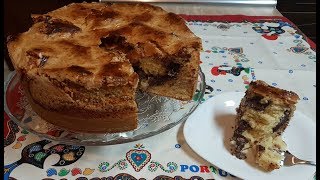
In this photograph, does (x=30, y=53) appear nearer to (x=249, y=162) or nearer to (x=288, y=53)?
(x=249, y=162)

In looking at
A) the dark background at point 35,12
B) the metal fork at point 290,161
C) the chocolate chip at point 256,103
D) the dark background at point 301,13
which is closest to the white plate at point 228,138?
the metal fork at point 290,161

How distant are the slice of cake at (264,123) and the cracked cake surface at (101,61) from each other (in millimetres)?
204

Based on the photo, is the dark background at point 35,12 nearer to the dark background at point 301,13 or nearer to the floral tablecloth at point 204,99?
the dark background at point 301,13

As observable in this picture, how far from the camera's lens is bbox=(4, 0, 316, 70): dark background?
1723mm

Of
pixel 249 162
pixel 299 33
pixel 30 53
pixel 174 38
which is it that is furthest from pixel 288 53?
pixel 30 53

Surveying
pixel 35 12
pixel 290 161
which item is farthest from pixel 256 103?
pixel 35 12

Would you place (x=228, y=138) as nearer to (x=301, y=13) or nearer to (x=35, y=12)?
(x=35, y=12)

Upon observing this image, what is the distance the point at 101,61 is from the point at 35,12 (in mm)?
1038

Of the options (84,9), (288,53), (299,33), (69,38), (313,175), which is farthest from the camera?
(299,33)

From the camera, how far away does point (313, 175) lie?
900 mm

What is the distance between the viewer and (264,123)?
36.4 inches

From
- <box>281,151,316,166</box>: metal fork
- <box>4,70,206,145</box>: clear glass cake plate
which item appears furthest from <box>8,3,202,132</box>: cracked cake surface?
<box>281,151,316,166</box>: metal fork

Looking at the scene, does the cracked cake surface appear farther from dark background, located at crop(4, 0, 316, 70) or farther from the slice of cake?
dark background, located at crop(4, 0, 316, 70)
